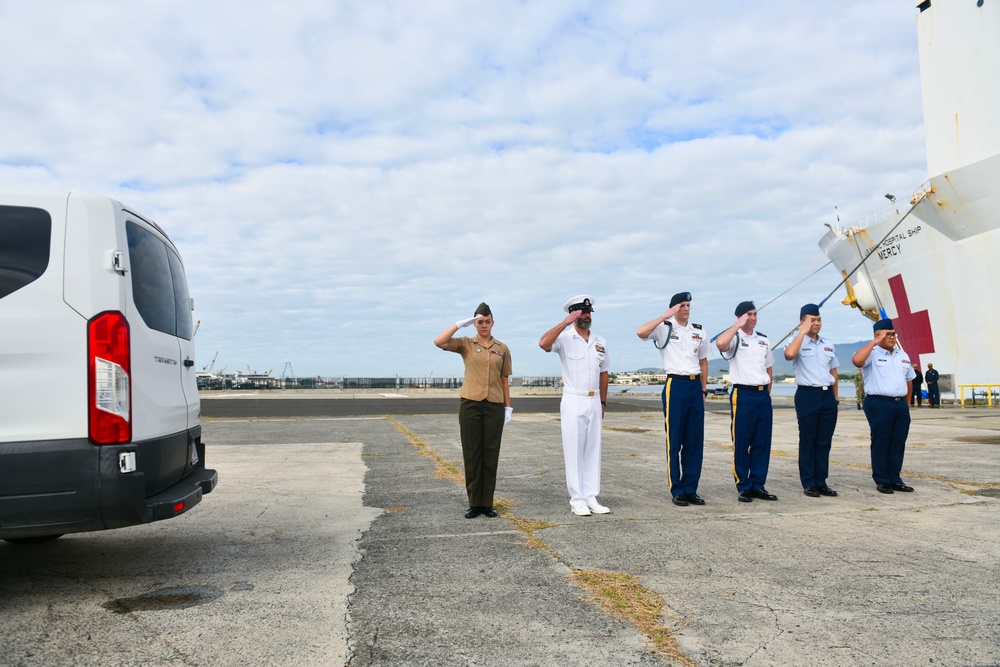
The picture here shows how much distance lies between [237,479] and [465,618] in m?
5.58

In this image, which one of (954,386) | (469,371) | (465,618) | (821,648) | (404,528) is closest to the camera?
(821,648)

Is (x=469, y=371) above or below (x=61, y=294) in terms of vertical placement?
below

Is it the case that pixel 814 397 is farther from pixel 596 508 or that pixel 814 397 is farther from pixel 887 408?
pixel 596 508

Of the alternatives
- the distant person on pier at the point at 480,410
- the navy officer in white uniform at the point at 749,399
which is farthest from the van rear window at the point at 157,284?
the navy officer in white uniform at the point at 749,399

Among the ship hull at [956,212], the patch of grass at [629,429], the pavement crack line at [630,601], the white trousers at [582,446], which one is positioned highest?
the ship hull at [956,212]

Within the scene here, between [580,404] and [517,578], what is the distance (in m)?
2.17

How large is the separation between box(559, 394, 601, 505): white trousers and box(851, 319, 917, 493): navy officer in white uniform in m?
2.96

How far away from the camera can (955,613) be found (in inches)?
126

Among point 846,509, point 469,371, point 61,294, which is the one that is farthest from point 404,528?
point 846,509

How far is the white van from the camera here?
3.18 m

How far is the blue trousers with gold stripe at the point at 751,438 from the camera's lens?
638 cm

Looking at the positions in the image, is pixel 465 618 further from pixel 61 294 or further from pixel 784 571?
pixel 61 294

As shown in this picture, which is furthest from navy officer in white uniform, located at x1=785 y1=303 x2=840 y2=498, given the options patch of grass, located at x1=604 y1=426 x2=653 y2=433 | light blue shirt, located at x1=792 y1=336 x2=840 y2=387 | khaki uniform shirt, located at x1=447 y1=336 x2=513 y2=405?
patch of grass, located at x1=604 y1=426 x2=653 y2=433

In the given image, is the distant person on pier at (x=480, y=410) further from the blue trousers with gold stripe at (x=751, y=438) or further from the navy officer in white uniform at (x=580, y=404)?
the blue trousers with gold stripe at (x=751, y=438)
